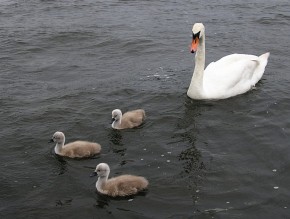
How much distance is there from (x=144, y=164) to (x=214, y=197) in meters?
1.70

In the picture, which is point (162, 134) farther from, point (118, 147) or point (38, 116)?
point (38, 116)

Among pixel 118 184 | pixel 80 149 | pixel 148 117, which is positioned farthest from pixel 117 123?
pixel 118 184

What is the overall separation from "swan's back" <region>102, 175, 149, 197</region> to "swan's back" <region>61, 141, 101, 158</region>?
4.06ft

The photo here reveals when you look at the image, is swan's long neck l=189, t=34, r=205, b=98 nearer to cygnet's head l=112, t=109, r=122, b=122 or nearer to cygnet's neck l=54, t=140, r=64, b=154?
cygnet's head l=112, t=109, r=122, b=122

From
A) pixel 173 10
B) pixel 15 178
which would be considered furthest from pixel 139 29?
pixel 15 178

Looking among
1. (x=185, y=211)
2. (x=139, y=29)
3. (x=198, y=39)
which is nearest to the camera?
(x=185, y=211)

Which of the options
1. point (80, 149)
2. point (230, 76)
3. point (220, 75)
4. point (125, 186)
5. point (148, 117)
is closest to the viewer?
point (125, 186)

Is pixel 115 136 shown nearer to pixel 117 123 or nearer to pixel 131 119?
pixel 117 123

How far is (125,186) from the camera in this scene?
29.2ft

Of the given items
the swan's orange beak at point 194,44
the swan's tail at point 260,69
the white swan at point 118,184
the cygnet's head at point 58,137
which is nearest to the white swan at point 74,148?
the cygnet's head at point 58,137

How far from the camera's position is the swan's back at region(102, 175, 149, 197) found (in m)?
8.91

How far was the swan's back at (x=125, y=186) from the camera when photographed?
8.91 m

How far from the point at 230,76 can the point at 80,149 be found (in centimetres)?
496

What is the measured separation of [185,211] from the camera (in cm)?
850
